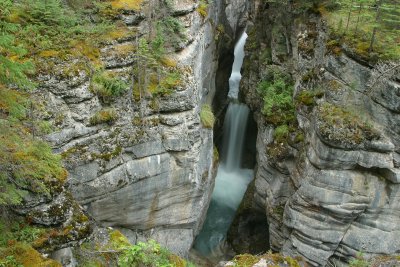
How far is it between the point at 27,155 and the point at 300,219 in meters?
10.9

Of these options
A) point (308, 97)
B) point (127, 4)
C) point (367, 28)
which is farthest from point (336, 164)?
point (127, 4)

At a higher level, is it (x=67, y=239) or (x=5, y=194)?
(x=5, y=194)

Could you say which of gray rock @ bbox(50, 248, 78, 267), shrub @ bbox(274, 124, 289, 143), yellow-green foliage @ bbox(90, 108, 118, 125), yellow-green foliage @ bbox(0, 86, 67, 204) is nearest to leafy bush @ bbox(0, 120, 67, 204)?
yellow-green foliage @ bbox(0, 86, 67, 204)

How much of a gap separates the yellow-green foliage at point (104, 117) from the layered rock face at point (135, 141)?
A: 5 centimetres

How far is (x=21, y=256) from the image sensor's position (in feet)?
27.8

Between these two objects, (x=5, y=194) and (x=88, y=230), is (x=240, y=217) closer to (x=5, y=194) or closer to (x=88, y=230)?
(x=88, y=230)

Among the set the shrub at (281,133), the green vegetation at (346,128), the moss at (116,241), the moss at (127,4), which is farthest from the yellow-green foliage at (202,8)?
the moss at (116,241)

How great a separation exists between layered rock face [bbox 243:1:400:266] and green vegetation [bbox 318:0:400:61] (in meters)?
0.50

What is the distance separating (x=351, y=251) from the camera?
15.7 metres

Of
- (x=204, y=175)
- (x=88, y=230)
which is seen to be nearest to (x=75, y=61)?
(x=88, y=230)

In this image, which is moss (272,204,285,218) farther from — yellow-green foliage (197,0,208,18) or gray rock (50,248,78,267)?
gray rock (50,248,78,267)

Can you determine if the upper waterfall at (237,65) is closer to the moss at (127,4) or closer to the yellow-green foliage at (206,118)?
the yellow-green foliage at (206,118)

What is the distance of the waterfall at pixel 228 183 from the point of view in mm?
21922

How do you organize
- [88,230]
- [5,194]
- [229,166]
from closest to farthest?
[5,194] → [88,230] → [229,166]
